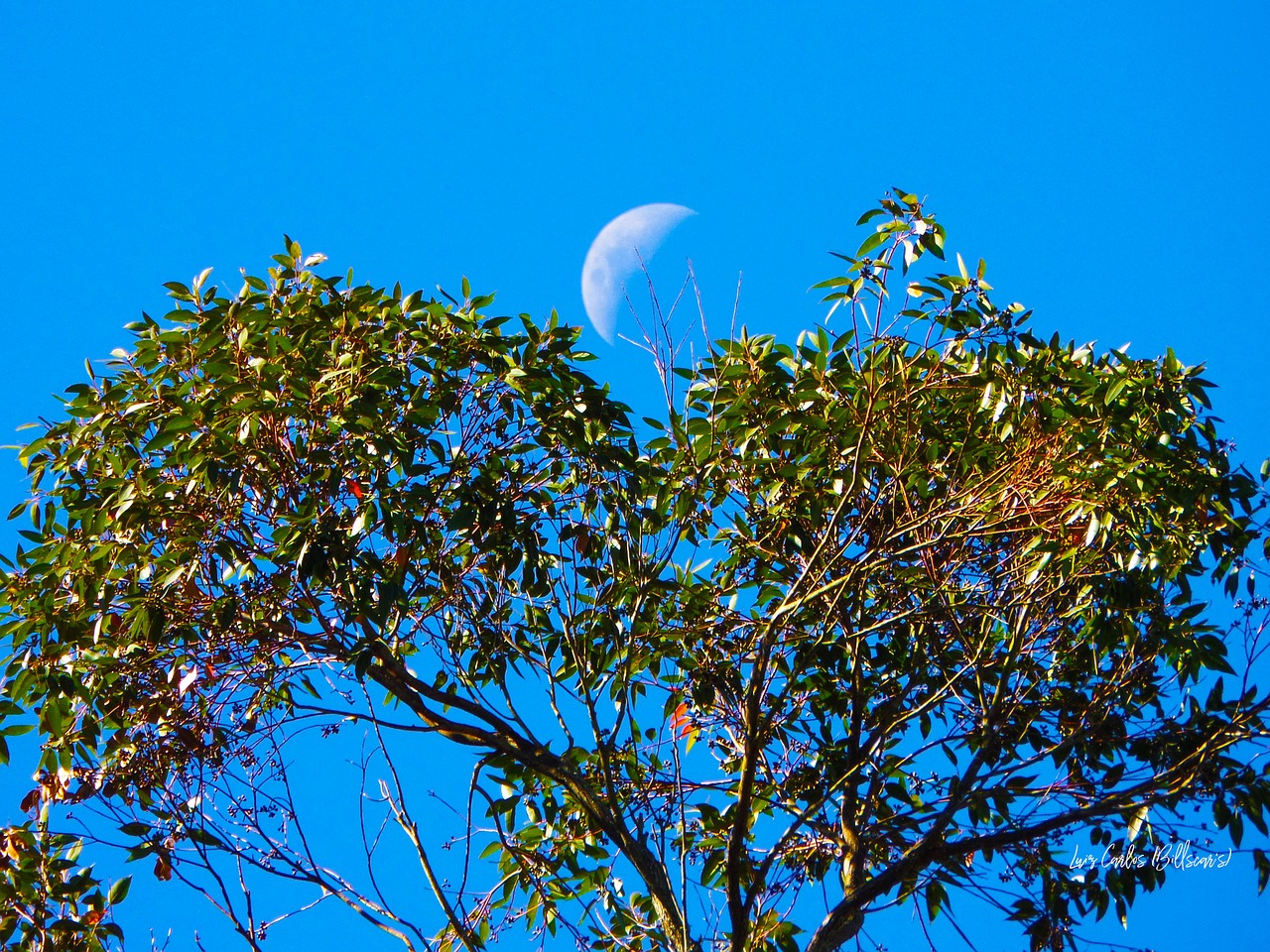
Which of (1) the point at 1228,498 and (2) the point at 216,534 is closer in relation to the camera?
(2) the point at 216,534

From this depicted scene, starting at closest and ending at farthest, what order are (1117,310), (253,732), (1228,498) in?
(253,732) < (1228,498) < (1117,310)

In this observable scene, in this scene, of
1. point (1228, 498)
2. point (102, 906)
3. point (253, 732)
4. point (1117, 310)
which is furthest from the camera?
point (1117, 310)

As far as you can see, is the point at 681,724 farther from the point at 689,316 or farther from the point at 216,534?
the point at 216,534

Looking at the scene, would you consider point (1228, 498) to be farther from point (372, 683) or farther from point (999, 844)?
point (372, 683)

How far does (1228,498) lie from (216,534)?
371 centimetres

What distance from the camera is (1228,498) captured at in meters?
4.83

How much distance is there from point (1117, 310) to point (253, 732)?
4236 centimetres

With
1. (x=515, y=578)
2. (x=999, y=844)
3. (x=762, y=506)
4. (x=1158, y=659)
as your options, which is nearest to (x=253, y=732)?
(x=515, y=578)

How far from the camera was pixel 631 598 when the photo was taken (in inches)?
176

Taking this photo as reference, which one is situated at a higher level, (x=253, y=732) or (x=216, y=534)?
(x=216, y=534)

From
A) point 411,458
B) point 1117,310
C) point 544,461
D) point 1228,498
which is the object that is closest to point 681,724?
point 544,461

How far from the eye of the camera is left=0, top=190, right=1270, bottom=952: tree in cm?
411

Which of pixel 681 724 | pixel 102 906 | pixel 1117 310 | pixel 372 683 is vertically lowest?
pixel 102 906

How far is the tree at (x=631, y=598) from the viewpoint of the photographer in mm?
4109
